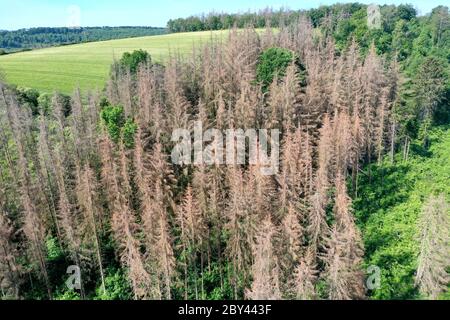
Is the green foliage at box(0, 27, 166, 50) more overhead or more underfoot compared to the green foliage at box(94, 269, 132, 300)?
more overhead

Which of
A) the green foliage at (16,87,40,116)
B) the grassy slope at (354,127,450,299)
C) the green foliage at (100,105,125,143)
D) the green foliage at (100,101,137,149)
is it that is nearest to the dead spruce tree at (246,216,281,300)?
the grassy slope at (354,127,450,299)

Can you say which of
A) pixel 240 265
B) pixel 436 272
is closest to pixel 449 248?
pixel 436 272

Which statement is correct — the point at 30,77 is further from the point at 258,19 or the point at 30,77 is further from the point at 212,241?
the point at 258,19

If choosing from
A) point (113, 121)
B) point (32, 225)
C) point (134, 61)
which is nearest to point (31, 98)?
point (134, 61)

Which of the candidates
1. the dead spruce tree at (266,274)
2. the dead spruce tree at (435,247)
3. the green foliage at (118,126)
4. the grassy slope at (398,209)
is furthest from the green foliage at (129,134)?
the dead spruce tree at (435,247)

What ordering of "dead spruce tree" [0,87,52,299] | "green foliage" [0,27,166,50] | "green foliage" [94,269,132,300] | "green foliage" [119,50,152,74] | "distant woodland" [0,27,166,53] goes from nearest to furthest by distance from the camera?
1. "dead spruce tree" [0,87,52,299]
2. "green foliage" [94,269,132,300]
3. "green foliage" [119,50,152,74]
4. "distant woodland" [0,27,166,53]
5. "green foliage" [0,27,166,50]

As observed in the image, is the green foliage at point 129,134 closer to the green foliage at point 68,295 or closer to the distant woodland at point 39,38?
the green foliage at point 68,295

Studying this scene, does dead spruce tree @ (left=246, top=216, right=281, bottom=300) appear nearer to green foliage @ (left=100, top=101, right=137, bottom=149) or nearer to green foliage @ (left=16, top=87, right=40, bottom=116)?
green foliage @ (left=100, top=101, right=137, bottom=149)
